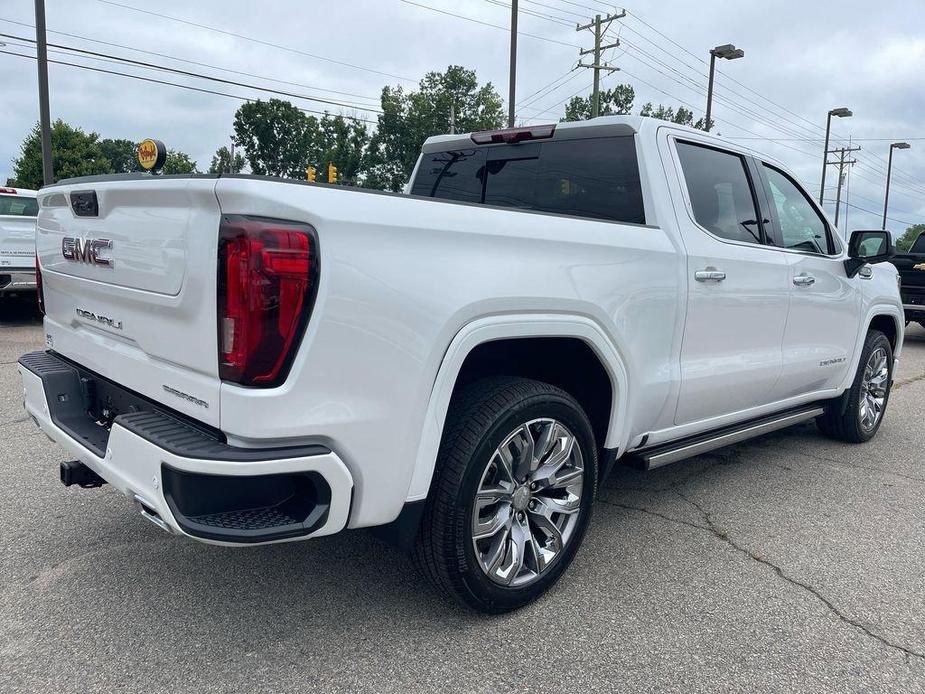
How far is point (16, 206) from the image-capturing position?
9.97 m

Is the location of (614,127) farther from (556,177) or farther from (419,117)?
(419,117)

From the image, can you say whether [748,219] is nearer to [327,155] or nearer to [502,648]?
[502,648]


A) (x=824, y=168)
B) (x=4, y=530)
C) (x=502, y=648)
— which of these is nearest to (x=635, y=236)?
(x=502, y=648)

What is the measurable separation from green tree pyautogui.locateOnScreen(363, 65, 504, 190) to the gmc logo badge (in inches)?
1906

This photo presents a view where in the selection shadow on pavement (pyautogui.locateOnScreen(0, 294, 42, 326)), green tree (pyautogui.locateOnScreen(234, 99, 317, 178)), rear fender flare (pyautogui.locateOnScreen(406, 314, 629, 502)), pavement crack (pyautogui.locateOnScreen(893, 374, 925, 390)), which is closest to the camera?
rear fender flare (pyautogui.locateOnScreen(406, 314, 629, 502))

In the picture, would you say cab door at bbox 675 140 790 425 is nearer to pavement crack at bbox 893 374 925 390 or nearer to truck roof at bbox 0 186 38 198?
pavement crack at bbox 893 374 925 390

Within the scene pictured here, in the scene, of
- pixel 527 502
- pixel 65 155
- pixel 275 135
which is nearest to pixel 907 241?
pixel 275 135

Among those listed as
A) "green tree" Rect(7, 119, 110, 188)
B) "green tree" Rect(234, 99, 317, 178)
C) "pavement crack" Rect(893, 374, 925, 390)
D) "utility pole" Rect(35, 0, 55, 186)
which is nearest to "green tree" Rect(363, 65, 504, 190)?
"green tree" Rect(234, 99, 317, 178)

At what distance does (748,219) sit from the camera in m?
Result: 3.79

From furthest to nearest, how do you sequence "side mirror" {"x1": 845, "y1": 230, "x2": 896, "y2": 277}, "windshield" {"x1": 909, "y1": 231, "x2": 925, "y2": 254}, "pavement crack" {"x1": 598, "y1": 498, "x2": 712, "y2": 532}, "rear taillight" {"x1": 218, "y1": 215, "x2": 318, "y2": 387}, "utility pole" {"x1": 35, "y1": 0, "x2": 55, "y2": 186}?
"utility pole" {"x1": 35, "y1": 0, "x2": 55, "y2": 186}
"windshield" {"x1": 909, "y1": 231, "x2": 925, "y2": 254}
"side mirror" {"x1": 845, "y1": 230, "x2": 896, "y2": 277}
"pavement crack" {"x1": 598, "y1": 498, "x2": 712, "y2": 532}
"rear taillight" {"x1": 218, "y1": 215, "x2": 318, "y2": 387}

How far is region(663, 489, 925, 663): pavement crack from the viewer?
8.26 ft

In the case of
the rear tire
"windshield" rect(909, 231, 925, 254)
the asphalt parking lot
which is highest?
"windshield" rect(909, 231, 925, 254)

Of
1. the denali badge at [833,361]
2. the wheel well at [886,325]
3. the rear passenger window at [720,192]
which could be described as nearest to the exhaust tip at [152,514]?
the rear passenger window at [720,192]

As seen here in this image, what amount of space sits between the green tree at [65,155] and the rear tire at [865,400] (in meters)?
Answer: 37.0
